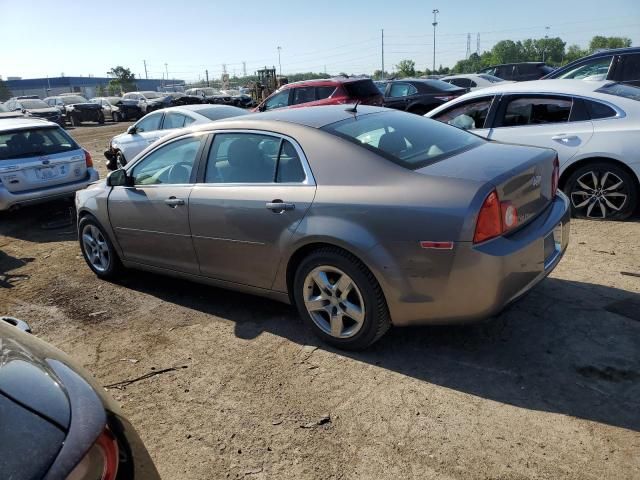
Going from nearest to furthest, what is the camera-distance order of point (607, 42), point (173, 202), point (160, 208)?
point (173, 202) < point (160, 208) < point (607, 42)

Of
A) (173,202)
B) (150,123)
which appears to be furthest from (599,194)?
(150,123)

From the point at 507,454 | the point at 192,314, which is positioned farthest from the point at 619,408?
the point at 192,314

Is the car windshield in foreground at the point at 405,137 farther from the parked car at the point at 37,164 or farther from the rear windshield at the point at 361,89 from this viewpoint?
the rear windshield at the point at 361,89

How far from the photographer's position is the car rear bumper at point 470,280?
2986mm

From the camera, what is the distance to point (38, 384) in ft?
5.81

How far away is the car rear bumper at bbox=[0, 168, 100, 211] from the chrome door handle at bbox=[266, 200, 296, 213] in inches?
222

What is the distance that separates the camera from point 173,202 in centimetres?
438

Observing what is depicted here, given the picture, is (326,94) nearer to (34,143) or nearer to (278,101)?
(278,101)

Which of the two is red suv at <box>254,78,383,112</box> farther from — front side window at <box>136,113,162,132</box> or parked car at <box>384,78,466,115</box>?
front side window at <box>136,113,162,132</box>

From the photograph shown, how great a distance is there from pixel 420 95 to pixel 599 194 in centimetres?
903

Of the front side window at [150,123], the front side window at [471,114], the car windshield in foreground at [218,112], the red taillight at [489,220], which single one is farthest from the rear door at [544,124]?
the front side window at [150,123]

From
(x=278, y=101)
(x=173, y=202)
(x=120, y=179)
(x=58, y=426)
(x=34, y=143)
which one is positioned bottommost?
(x=58, y=426)

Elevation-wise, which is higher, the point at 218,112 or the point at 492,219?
the point at 218,112

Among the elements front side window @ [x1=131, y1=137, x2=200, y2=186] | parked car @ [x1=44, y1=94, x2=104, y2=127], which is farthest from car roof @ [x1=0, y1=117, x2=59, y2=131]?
parked car @ [x1=44, y1=94, x2=104, y2=127]
